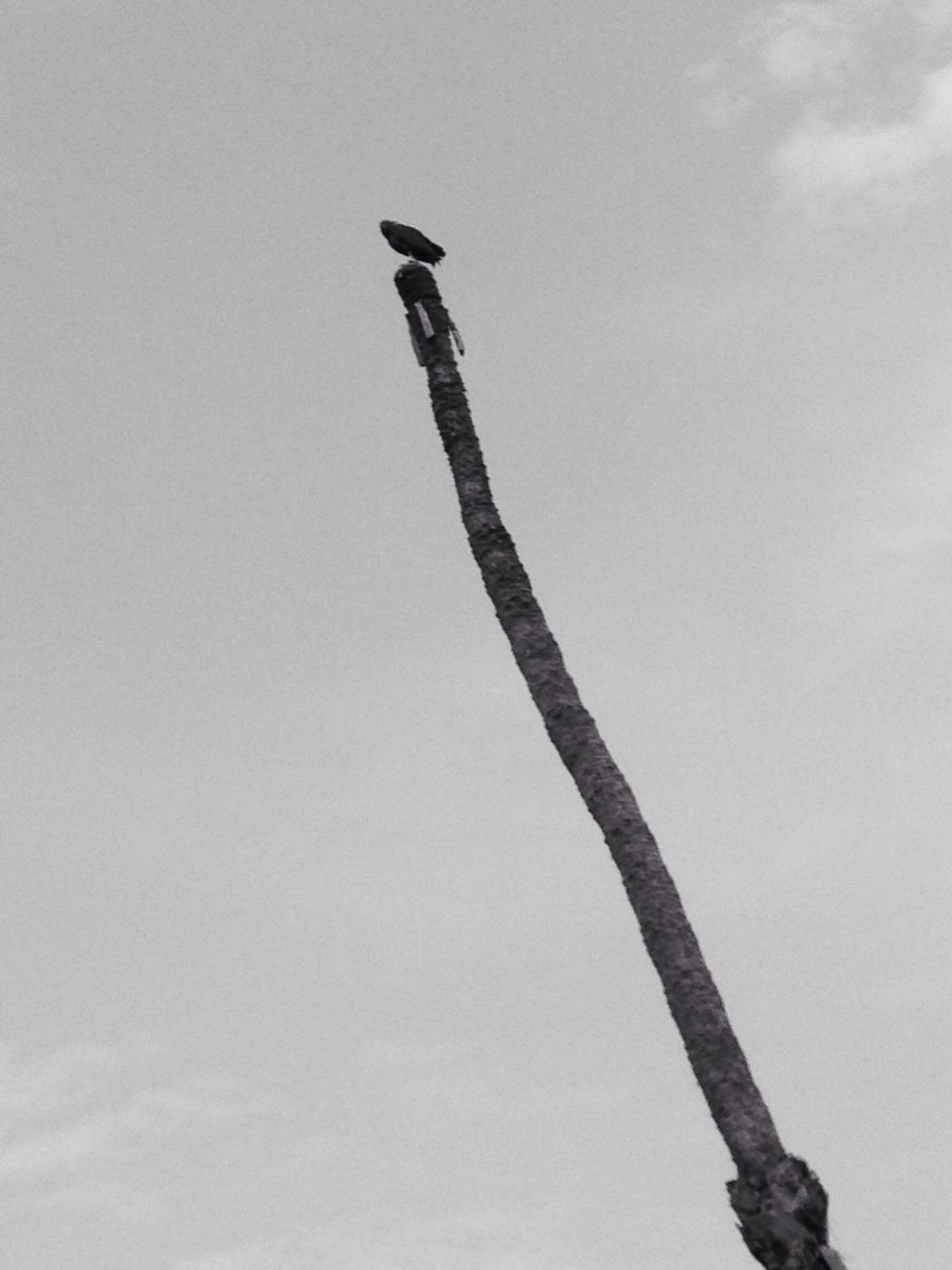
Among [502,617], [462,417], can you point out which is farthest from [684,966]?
[462,417]

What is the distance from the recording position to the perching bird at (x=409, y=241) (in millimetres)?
15258

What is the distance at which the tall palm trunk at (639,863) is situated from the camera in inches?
429

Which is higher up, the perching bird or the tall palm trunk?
the perching bird

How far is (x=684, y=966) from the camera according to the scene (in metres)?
11.9

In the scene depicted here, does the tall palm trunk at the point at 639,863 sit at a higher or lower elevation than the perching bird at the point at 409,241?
lower

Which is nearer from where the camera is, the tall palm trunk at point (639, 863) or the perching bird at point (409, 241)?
the tall palm trunk at point (639, 863)

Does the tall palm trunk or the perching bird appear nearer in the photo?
the tall palm trunk

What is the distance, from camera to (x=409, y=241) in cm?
1529

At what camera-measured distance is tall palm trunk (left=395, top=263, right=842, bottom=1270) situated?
1090 centimetres

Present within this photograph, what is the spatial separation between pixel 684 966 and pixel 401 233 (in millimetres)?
7042

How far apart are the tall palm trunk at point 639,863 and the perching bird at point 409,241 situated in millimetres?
230

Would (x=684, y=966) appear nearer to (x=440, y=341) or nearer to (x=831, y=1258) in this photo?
(x=831, y=1258)

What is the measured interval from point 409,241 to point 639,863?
6.16 meters

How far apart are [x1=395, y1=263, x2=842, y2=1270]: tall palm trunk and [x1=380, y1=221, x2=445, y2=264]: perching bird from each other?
9.1 inches
